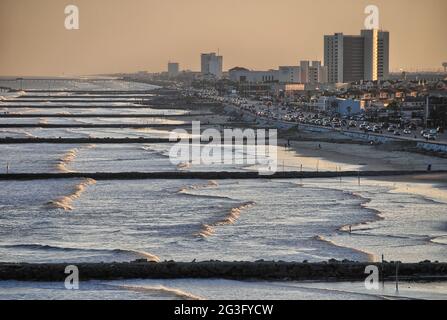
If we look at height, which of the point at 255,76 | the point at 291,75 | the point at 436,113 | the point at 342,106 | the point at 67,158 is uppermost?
the point at 291,75

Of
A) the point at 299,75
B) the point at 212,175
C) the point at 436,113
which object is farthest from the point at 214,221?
the point at 299,75

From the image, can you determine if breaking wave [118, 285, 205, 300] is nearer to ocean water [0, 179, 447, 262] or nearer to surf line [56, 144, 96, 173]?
ocean water [0, 179, 447, 262]

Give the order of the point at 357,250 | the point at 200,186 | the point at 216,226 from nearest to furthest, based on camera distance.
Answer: the point at 357,250
the point at 216,226
the point at 200,186

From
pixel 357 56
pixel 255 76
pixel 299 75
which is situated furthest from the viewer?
pixel 255 76

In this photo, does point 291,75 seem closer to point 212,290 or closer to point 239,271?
point 239,271

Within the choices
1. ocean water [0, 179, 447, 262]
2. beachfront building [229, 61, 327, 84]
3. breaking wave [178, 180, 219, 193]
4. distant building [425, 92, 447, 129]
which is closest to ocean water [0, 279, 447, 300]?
ocean water [0, 179, 447, 262]

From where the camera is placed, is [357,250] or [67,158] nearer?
[357,250]
